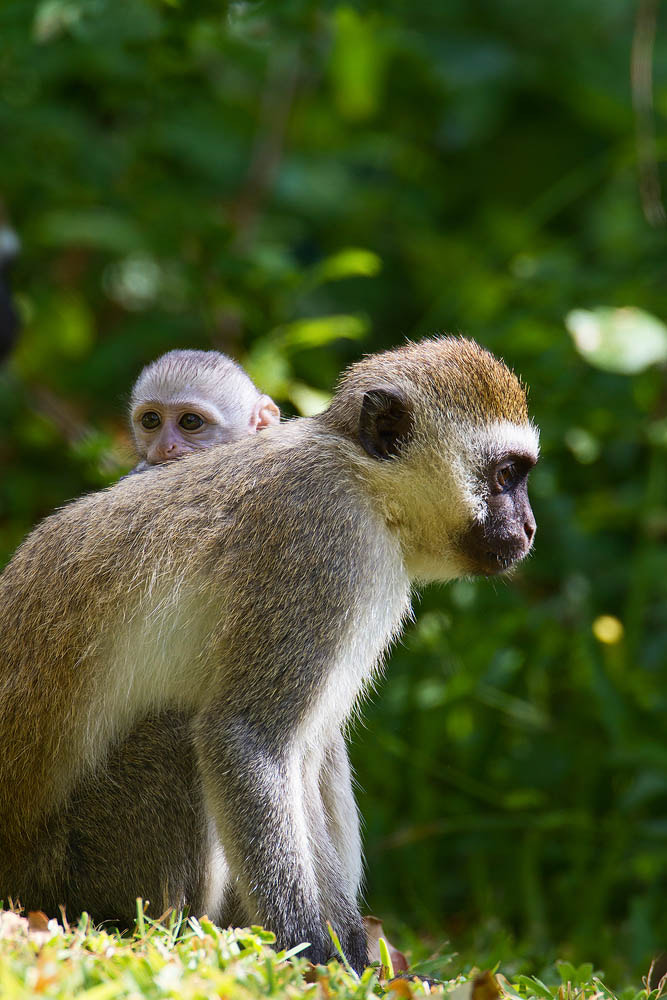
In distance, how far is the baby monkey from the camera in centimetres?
464

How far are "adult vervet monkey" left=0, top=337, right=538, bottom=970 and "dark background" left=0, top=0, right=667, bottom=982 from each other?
150 centimetres

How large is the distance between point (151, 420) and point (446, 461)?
1.37 meters

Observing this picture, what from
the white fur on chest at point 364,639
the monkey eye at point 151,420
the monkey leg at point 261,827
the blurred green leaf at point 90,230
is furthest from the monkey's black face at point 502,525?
the blurred green leaf at point 90,230

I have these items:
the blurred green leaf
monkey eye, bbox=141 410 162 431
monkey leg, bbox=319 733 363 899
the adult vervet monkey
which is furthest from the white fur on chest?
the blurred green leaf

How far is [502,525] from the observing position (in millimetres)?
3932

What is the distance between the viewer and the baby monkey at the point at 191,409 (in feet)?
15.2

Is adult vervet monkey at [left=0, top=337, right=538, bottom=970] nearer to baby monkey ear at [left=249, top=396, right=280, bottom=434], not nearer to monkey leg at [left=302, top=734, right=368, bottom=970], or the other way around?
monkey leg at [left=302, top=734, right=368, bottom=970]


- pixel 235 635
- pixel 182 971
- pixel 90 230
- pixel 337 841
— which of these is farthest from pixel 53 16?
pixel 182 971

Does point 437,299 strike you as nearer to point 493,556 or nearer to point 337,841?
point 493,556

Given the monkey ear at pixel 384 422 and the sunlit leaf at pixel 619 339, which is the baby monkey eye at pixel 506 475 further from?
the sunlit leaf at pixel 619 339

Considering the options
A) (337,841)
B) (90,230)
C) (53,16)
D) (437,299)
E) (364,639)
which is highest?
(53,16)

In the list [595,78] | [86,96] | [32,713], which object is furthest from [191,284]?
[32,713]

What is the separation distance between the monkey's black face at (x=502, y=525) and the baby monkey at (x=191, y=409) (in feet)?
3.76

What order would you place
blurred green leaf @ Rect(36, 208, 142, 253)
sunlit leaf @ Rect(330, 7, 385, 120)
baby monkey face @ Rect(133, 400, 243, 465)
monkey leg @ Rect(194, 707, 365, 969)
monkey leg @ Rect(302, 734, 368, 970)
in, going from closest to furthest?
monkey leg @ Rect(194, 707, 365, 969)
monkey leg @ Rect(302, 734, 368, 970)
baby monkey face @ Rect(133, 400, 243, 465)
blurred green leaf @ Rect(36, 208, 142, 253)
sunlit leaf @ Rect(330, 7, 385, 120)
